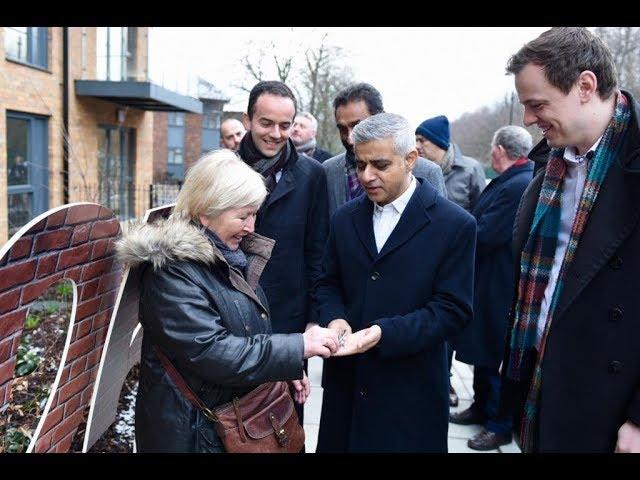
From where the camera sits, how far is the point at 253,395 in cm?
221

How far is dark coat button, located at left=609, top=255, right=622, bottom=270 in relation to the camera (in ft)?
6.16

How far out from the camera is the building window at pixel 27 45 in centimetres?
1084

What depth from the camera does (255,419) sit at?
7.12ft

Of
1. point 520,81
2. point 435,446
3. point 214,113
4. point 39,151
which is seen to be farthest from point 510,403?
point 214,113

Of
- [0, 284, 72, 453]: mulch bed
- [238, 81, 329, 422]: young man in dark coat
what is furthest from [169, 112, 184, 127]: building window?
[238, 81, 329, 422]: young man in dark coat

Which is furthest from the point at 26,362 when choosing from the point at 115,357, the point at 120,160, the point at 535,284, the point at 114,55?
the point at 120,160

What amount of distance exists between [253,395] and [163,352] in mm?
392

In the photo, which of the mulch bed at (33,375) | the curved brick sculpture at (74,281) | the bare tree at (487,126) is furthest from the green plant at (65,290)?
the bare tree at (487,126)

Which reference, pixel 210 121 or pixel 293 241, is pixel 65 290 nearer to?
pixel 293 241

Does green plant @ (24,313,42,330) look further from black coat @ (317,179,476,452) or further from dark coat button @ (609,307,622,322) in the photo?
dark coat button @ (609,307,622,322)

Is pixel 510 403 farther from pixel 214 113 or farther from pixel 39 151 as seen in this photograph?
pixel 214 113

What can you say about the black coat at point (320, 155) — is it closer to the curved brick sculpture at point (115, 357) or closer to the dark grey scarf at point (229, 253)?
the curved brick sculpture at point (115, 357)
